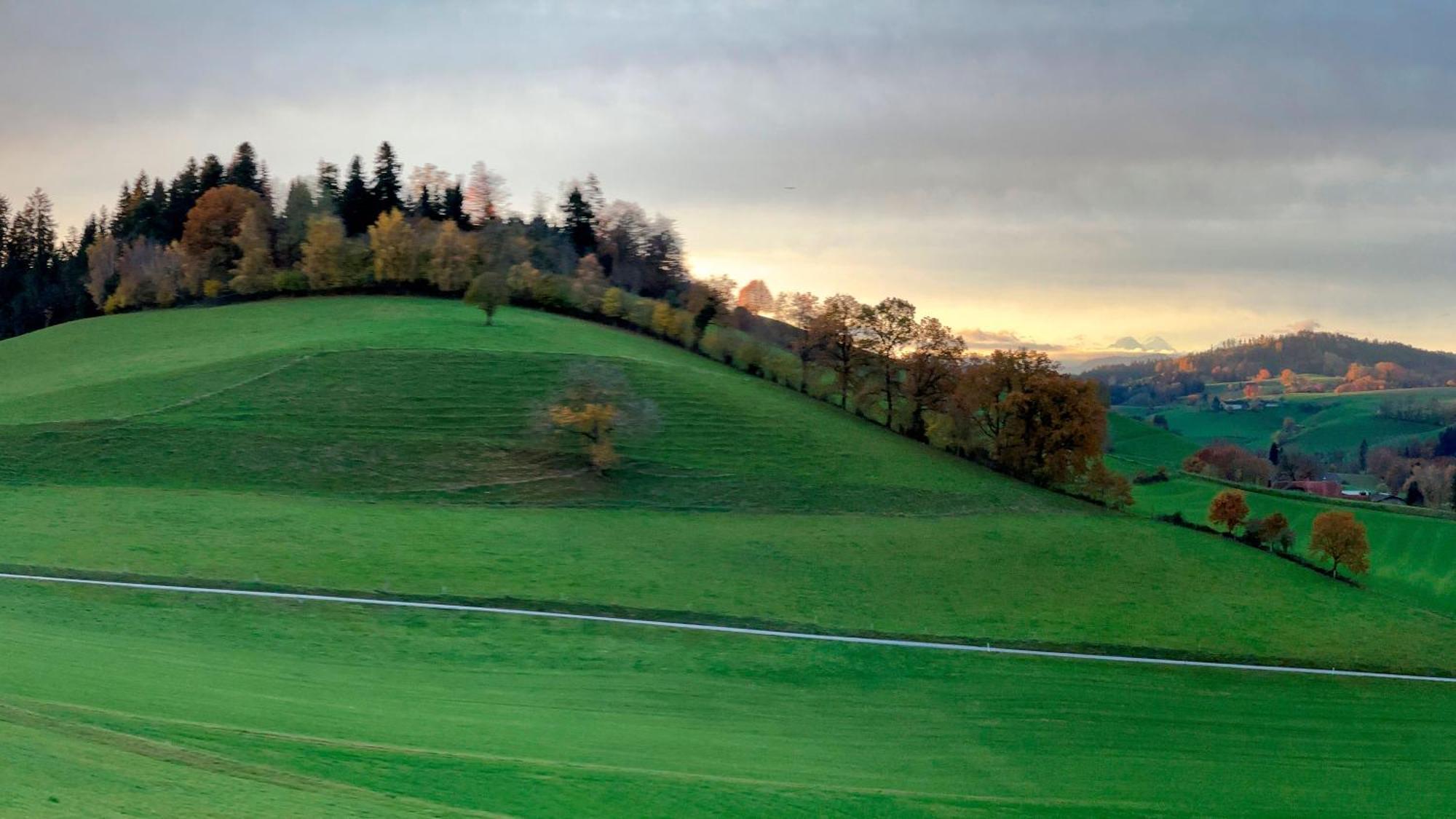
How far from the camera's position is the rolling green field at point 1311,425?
165 metres

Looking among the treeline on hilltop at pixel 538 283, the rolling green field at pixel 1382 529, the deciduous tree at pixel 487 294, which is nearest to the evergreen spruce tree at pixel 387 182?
the treeline on hilltop at pixel 538 283

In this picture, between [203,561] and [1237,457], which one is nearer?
[203,561]

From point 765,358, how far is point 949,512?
2578 centimetres

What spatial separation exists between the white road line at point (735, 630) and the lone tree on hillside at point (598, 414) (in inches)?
817

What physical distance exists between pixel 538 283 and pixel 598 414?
37.3 m

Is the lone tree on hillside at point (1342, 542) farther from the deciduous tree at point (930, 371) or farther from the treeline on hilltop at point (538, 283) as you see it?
the deciduous tree at point (930, 371)

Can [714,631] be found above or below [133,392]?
below

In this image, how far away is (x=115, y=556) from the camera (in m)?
39.4

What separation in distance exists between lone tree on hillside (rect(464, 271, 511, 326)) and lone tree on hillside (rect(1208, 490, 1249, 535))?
52392 mm

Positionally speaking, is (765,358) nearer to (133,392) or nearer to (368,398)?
(368,398)

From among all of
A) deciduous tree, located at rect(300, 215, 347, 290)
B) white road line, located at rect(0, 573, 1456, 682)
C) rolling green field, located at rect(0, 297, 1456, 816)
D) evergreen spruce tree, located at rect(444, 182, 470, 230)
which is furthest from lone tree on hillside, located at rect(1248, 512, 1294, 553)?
evergreen spruce tree, located at rect(444, 182, 470, 230)

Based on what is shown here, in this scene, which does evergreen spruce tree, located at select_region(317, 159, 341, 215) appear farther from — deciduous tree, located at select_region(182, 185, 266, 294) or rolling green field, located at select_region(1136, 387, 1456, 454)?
rolling green field, located at select_region(1136, 387, 1456, 454)

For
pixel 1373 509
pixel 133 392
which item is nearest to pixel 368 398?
pixel 133 392

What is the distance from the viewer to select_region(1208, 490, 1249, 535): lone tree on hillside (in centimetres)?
5912
